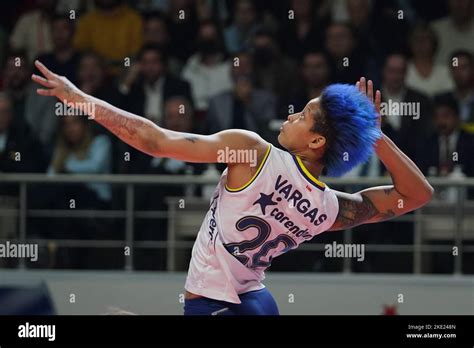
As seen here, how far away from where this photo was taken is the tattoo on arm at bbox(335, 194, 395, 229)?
4.43m

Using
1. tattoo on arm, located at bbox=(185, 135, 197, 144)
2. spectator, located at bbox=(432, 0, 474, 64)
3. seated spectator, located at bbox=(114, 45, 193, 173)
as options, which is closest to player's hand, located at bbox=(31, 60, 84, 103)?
tattoo on arm, located at bbox=(185, 135, 197, 144)

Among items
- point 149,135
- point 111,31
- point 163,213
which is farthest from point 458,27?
point 149,135

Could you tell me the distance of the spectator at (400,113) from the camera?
7617 millimetres

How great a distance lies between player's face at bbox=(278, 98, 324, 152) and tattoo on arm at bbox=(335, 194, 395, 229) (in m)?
0.33

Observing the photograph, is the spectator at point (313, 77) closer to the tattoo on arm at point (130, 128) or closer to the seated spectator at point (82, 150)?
the seated spectator at point (82, 150)

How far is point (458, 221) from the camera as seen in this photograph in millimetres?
7188

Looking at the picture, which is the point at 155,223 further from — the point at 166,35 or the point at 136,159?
the point at 166,35

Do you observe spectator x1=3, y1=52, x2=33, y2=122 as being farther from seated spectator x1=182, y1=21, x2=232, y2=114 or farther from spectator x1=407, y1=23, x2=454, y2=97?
spectator x1=407, y1=23, x2=454, y2=97

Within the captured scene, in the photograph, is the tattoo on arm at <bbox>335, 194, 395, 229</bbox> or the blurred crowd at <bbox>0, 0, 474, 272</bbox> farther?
the blurred crowd at <bbox>0, 0, 474, 272</bbox>

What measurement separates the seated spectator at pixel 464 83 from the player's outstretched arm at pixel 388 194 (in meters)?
3.52

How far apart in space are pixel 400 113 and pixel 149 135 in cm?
402

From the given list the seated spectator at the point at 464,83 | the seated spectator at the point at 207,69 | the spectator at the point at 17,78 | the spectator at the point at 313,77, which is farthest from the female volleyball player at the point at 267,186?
the spectator at the point at 17,78

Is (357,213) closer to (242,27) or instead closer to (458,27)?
(242,27)
